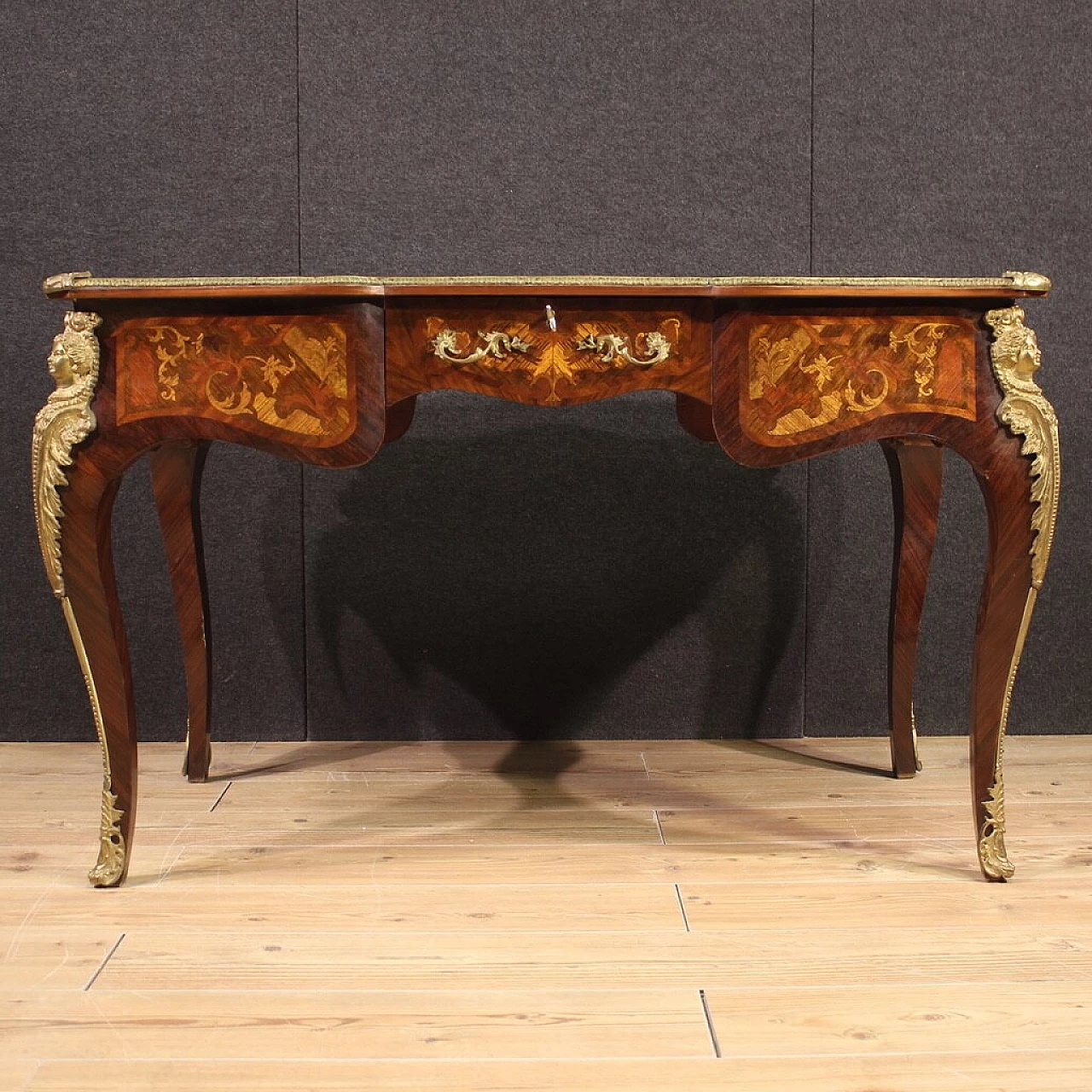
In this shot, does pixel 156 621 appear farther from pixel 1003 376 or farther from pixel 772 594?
pixel 1003 376

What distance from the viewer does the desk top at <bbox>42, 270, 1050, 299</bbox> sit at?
164 centimetres

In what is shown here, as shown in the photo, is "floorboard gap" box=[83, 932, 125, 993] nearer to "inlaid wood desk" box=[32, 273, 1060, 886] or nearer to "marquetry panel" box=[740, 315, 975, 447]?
"inlaid wood desk" box=[32, 273, 1060, 886]

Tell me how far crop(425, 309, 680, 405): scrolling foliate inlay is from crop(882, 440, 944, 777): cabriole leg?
0.72 m

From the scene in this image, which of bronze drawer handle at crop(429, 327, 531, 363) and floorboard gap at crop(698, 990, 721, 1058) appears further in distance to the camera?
bronze drawer handle at crop(429, 327, 531, 363)

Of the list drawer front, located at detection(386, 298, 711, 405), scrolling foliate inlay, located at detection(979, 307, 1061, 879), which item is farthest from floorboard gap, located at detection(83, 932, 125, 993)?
scrolling foliate inlay, located at detection(979, 307, 1061, 879)

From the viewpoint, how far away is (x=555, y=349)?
1692 mm

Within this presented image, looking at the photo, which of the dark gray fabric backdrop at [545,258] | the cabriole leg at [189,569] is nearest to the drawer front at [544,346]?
the cabriole leg at [189,569]

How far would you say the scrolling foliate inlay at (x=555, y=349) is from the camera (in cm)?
168

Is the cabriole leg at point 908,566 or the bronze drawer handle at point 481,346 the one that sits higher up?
the bronze drawer handle at point 481,346

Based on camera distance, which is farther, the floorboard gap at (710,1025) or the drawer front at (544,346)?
the drawer front at (544,346)

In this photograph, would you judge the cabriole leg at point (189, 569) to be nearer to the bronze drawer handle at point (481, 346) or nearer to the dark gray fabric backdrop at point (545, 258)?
the dark gray fabric backdrop at point (545, 258)

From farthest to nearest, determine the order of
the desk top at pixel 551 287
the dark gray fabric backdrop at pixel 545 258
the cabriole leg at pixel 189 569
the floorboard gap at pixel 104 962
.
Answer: the dark gray fabric backdrop at pixel 545 258 < the cabriole leg at pixel 189 569 < the desk top at pixel 551 287 < the floorboard gap at pixel 104 962

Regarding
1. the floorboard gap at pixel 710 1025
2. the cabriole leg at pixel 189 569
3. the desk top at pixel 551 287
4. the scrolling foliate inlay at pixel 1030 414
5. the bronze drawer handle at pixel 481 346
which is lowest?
the floorboard gap at pixel 710 1025

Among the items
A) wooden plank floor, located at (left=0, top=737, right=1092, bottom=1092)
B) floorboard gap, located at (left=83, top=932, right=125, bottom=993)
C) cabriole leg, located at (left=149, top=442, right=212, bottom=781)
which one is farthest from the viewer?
cabriole leg, located at (left=149, top=442, right=212, bottom=781)
